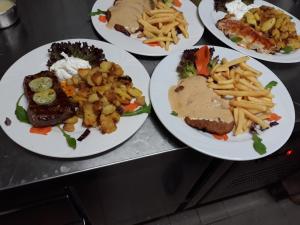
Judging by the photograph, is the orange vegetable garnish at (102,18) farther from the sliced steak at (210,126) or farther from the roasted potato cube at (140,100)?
the sliced steak at (210,126)

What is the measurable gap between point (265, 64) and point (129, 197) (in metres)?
0.94

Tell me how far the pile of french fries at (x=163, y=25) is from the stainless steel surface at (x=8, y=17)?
603 millimetres

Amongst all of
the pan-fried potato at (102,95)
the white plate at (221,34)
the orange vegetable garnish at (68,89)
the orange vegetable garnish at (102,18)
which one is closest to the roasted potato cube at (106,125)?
the pan-fried potato at (102,95)

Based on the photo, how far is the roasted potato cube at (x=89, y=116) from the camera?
3.02 feet

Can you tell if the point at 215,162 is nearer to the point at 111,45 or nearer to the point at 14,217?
the point at 111,45

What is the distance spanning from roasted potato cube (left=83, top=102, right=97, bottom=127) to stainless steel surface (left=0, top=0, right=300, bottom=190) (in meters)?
0.11

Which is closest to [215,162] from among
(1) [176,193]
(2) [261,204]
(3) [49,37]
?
(1) [176,193]

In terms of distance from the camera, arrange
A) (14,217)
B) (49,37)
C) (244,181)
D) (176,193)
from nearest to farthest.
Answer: (14,217) < (49,37) < (176,193) < (244,181)

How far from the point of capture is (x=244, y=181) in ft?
5.46

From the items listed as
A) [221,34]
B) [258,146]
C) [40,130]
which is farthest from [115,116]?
[221,34]

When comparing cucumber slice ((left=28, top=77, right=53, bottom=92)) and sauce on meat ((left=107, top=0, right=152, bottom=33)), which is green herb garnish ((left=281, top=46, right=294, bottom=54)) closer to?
sauce on meat ((left=107, top=0, right=152, bottom=33))

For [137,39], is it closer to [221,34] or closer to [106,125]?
[221,34]

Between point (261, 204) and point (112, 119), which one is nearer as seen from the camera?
point (112, 119)

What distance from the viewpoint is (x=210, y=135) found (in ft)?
3.24
